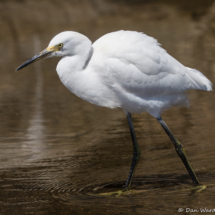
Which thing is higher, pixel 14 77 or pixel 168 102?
pixel 168 102

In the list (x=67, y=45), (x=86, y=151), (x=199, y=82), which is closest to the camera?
(x=67, y=45)

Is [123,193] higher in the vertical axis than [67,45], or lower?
lower

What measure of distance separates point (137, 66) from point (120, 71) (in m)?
0.18

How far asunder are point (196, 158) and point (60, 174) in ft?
4.23

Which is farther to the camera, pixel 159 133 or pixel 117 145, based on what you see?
pixel 159 133

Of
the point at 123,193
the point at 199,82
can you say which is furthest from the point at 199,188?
the point at 199,82

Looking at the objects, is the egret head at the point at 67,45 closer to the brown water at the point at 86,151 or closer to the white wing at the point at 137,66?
the white wing at the point at 137,66

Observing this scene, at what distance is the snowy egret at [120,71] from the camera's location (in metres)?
3.24

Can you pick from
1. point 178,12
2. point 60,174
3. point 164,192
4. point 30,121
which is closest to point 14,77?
point 30,121

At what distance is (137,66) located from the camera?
336 cm

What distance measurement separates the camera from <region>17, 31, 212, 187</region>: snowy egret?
3.24m

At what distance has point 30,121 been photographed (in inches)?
216

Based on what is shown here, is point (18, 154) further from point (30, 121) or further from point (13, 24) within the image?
point (13, 24)

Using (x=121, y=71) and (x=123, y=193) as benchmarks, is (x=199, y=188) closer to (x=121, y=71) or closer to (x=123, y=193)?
(x=123, y=193)
